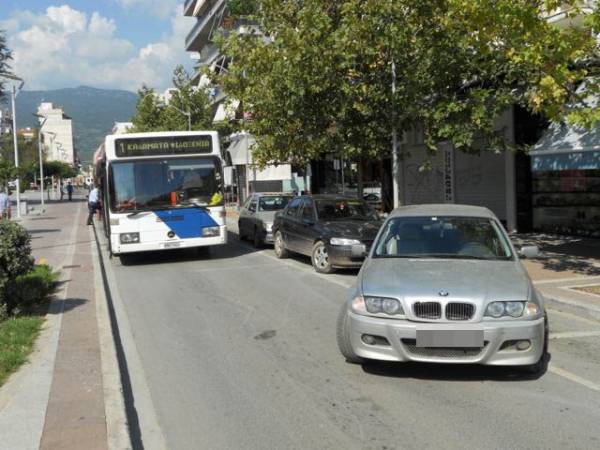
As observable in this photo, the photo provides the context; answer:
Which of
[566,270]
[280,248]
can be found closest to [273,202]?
[280,248]

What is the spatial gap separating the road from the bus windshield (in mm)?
5476

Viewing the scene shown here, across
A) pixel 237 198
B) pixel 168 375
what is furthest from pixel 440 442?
pixel 237 198

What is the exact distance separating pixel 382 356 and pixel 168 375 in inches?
82.8

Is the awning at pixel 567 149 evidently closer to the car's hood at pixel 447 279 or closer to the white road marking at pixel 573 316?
the white road marking at pixel 573 316

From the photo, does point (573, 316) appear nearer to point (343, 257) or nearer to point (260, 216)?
point (343, 257)

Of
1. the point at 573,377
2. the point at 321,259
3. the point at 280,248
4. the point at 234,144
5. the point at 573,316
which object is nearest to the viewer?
the point at 573,377

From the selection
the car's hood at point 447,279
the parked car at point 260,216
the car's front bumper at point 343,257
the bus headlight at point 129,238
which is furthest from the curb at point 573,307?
the parked car at point 260,216

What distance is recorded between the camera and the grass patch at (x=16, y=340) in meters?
6.10

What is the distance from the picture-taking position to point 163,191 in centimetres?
1434

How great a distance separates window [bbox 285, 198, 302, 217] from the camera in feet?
48.0

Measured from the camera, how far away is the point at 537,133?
17297 mm

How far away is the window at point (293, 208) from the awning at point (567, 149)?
16.9ft

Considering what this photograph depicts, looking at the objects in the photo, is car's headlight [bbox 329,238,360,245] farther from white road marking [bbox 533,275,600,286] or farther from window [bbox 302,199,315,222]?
white road marking [bbox 533,275,600,286]

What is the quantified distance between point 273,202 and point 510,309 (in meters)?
Answer: 13.6
